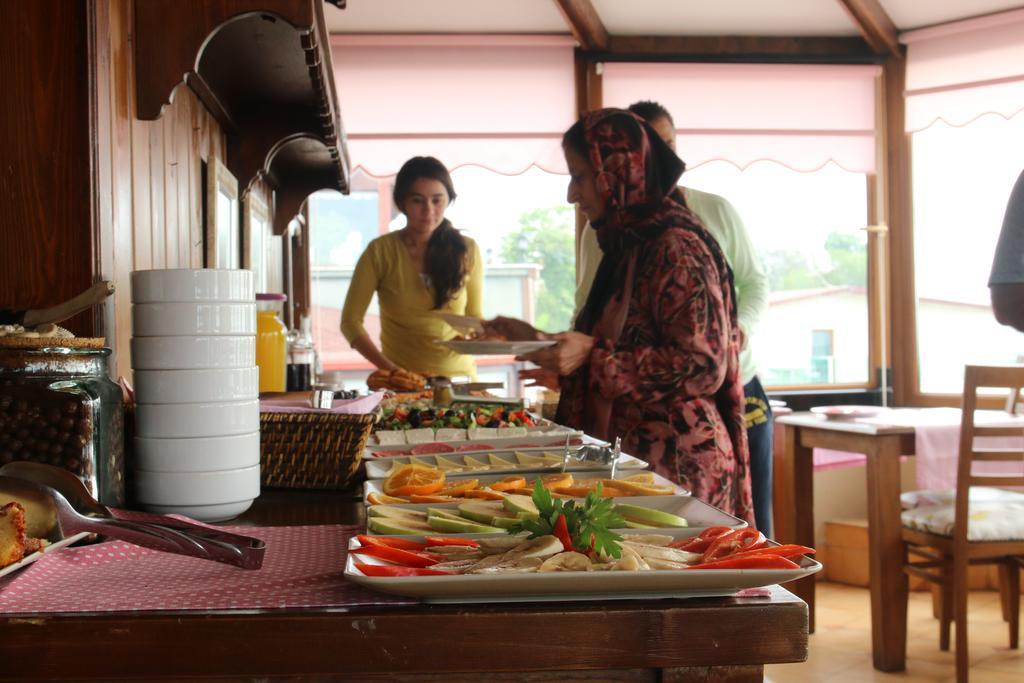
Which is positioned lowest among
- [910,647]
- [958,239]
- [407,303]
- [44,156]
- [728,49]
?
[910,647]

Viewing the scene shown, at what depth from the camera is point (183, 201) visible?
2.17m

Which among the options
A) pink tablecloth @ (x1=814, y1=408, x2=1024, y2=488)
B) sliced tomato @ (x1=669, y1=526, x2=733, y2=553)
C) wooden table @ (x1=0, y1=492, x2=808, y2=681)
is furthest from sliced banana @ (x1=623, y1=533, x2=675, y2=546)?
pink tablecloth @ (x1=814, y1=408, x2=1024, y2=488)

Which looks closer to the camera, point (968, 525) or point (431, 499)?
point (431, 499)

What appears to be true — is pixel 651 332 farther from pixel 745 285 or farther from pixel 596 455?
pixel 745 285

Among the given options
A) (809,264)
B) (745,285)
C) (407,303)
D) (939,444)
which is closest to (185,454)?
(745,285)

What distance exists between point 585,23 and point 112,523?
188 inches

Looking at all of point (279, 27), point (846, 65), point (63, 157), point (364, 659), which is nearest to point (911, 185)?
point (846, 65)

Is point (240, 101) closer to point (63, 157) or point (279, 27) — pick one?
point (279, 27)

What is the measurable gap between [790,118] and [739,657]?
5206 mm

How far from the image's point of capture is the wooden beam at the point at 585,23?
16.8ft

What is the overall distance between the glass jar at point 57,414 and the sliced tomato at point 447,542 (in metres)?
0.38

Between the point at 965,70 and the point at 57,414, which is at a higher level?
the point at 965,70

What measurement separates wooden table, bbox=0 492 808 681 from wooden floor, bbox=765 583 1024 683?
2585mm

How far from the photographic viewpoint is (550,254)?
5.75 metres
